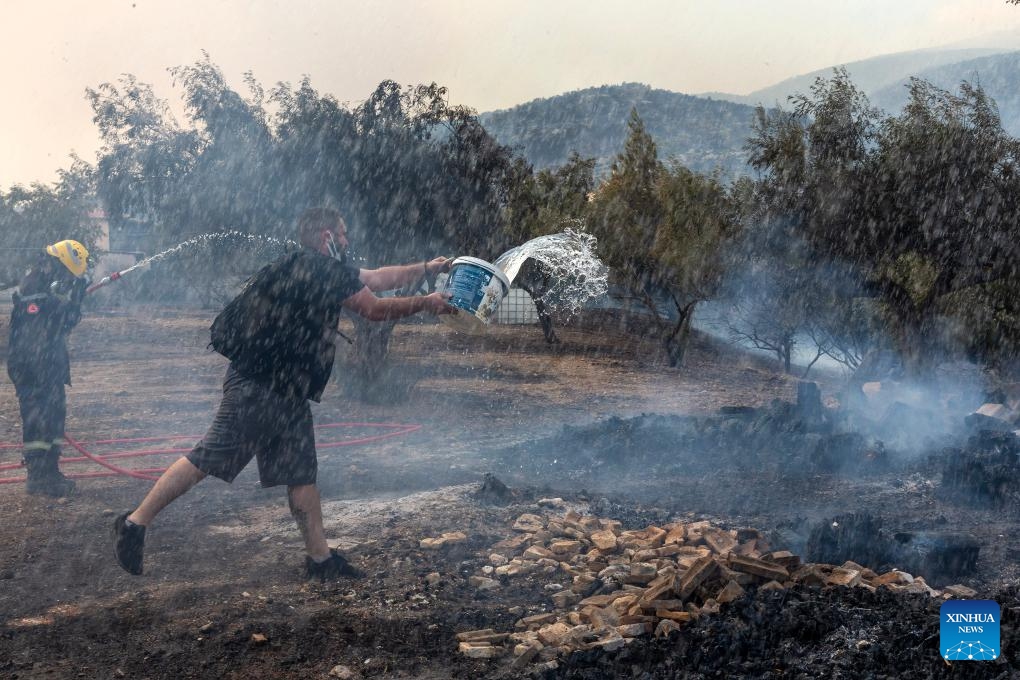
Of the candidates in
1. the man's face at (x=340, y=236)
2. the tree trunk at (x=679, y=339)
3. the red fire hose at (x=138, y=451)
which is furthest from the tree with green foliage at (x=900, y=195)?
the man's face at (x=340, y=236)

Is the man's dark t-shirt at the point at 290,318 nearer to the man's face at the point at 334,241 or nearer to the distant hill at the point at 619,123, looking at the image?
the man's face at the point at 334,241

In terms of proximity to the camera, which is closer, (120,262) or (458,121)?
(458,121)

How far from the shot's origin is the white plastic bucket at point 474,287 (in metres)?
4.19

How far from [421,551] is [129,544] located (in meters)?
1.58

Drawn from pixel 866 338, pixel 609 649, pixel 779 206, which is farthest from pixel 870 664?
pixel 866 338

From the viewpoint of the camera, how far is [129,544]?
446cm

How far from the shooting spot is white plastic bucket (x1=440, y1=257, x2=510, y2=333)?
13.8ft

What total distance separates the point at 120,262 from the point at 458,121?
102ft

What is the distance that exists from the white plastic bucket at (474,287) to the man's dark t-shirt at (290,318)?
0.55 metres

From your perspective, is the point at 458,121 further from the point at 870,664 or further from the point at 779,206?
the point at 870,664

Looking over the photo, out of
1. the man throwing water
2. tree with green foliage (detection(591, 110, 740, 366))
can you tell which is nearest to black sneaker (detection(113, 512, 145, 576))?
the man throwing water

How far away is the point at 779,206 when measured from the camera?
13.0 meters

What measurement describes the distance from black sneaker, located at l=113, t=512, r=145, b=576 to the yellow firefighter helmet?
2964 millimetres

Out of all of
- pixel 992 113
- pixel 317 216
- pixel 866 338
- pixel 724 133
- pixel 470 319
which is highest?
pixel 724 133
